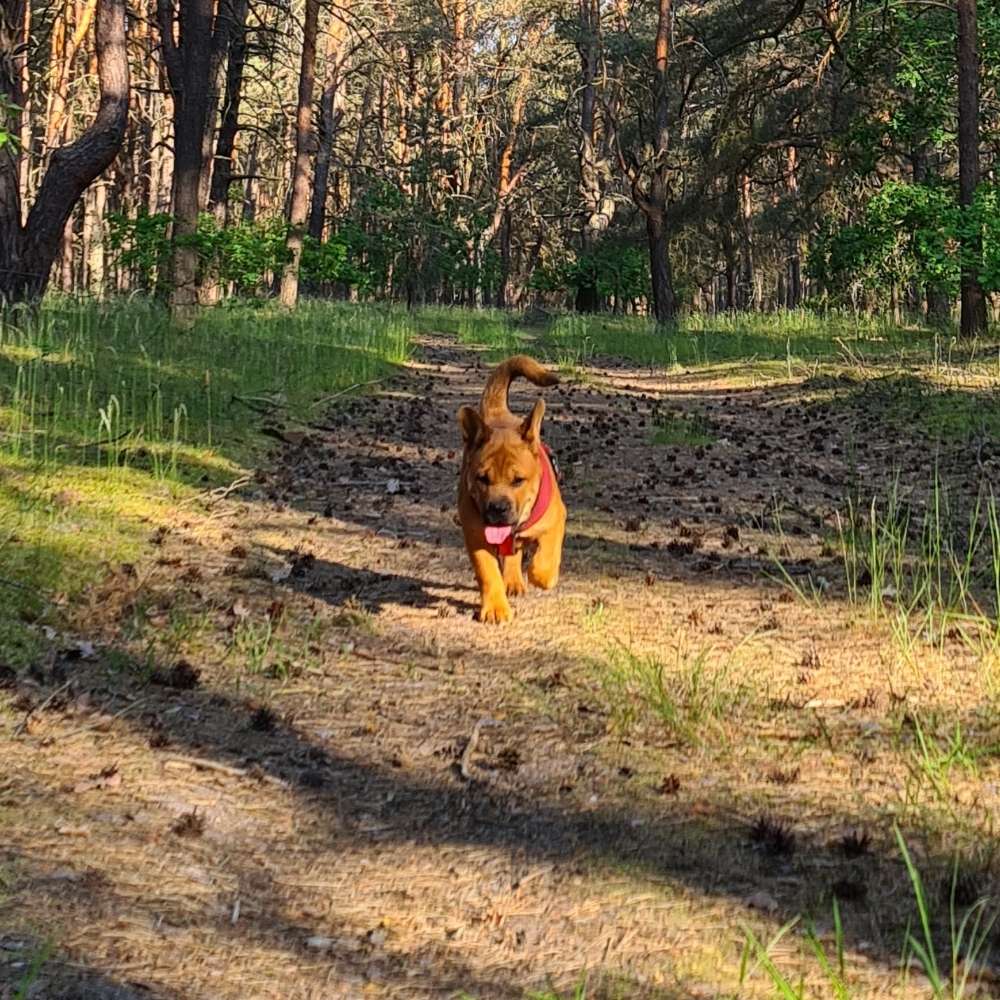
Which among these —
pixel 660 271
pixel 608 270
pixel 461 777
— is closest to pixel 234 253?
pixel 660 271

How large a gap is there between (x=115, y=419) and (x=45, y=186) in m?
4.60

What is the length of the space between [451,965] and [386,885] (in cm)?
42

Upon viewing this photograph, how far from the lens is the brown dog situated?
5.14 metres

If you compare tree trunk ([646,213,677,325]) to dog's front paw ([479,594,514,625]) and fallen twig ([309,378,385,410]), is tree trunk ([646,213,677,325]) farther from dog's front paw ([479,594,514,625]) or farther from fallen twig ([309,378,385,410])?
dog's front paw ([479,594,514,625])

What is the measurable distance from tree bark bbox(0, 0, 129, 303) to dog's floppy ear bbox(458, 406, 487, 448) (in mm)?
6847

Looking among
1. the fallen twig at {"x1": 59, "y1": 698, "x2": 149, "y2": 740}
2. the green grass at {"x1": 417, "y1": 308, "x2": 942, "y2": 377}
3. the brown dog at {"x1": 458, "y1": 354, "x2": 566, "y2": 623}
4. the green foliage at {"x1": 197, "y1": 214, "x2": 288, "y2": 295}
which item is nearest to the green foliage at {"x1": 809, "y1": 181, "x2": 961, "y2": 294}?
the green grass at {"x1": 417, "y1": 308, "x2": 942, "y2": 377}

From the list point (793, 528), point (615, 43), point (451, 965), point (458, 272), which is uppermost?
point (615, 43)

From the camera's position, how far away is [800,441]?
10.8m

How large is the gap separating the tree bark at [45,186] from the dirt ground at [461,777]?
565cm

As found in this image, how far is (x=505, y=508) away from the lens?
5.03 metres

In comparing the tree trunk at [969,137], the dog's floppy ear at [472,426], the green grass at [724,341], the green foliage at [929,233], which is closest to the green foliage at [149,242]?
the green grass at [724,341]

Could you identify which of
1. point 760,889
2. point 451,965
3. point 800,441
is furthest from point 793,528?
point 451,965

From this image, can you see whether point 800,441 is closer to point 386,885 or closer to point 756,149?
point 386,885

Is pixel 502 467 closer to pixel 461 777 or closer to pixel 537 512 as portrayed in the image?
pixel 537 512
